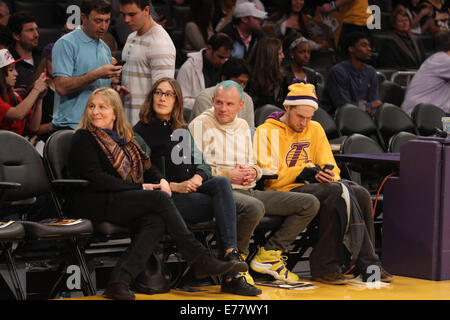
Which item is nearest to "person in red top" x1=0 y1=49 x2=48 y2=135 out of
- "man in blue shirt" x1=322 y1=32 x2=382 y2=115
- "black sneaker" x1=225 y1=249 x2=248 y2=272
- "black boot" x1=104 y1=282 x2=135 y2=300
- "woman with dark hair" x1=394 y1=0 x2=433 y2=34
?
"black boot" x1=104 y1=282 x2=135 y2=300

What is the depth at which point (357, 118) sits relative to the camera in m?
6.80

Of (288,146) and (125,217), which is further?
(288,146)

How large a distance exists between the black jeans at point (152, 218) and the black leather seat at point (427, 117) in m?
3.58

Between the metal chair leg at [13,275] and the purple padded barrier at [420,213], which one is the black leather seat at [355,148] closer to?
the purple padded barrier at [420,213]

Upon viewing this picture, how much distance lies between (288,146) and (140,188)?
1169mm

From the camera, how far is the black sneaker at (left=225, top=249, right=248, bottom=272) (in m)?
4.34

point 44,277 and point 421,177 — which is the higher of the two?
point 421,177

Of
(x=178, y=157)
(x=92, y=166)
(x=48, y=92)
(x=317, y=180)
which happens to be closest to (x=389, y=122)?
(x=317, y=180)

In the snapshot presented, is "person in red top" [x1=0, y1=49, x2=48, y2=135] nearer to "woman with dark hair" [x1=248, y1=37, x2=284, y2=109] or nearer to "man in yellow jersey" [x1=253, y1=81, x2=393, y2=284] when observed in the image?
"man in yellow jersey" [x1=253, y1=81, x2=393, y2=284]

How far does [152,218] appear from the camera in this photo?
4.29 metres

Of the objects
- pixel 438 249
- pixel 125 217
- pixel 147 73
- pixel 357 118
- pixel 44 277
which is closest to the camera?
pixel 125 217

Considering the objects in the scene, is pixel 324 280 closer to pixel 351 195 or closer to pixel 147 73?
pixel 351 195

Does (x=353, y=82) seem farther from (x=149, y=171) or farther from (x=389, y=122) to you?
(x=149, y=171)

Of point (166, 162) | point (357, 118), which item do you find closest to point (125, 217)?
point (166, 162)
